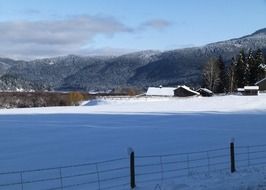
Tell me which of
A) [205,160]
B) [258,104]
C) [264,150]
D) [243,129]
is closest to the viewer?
[205,160]

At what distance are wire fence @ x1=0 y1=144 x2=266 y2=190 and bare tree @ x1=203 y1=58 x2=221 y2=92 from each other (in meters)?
109

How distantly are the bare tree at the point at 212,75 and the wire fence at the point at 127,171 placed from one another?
358 feet

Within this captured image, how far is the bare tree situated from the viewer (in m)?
131

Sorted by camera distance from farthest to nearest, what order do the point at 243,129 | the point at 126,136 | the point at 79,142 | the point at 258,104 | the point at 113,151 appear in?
the point at 258,104, the point at 243,129, the point at 126,136, the point at 79,142, the point at 113,151

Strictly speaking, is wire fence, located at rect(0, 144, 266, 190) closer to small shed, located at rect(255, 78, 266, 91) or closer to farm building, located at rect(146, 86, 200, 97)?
small shed, located at rect(255, 78, 266, 91)

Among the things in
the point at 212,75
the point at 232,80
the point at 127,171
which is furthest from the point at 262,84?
the point at 127,171

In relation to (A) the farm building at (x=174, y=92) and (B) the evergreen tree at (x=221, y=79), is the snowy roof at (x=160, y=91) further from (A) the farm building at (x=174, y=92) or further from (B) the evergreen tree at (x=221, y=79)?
(B) the evergreen tree at (x=221, y=79)

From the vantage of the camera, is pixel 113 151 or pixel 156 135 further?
pixel 156 135

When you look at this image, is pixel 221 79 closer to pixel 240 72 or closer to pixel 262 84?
pixel 240 72

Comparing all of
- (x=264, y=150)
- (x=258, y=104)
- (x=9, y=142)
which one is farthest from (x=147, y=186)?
(x=258, y=104)

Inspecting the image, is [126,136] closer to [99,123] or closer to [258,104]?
[99,123]

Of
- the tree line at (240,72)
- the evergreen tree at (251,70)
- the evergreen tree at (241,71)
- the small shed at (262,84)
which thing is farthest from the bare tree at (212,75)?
the small shed at (262,84)

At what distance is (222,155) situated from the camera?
21781 mm

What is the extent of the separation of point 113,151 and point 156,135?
306 inches
